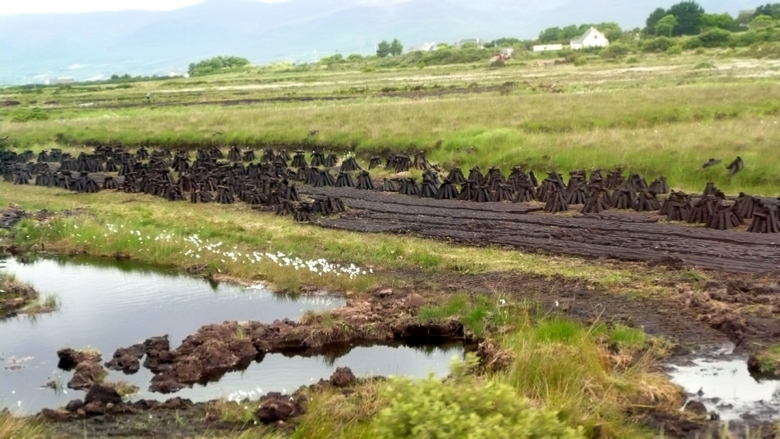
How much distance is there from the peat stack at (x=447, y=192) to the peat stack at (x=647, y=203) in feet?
18.0

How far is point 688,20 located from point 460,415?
340ft

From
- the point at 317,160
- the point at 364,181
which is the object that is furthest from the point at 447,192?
the point at 317,160

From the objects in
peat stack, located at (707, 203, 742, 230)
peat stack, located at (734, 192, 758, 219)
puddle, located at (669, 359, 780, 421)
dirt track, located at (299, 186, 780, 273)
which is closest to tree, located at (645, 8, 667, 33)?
dirt track, located at (299, 186, 780, 273)

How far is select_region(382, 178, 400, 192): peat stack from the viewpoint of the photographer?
25.5 m

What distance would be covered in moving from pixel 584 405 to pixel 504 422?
2.94 metres

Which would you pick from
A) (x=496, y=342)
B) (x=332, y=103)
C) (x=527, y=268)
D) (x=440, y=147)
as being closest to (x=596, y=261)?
(x=527, y=268)

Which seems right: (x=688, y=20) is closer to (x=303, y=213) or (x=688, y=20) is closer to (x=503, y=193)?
(x=503, y=193)

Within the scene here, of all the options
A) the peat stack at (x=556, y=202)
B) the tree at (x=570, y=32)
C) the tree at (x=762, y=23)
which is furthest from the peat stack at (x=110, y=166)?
the tree at (x=570, y=32)

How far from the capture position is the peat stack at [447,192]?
23828mm

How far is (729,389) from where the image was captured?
10.5 m

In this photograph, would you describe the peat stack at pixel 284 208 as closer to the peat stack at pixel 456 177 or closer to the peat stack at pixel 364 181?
the peat stack at pixel 364 181

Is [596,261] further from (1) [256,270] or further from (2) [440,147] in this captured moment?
(2) [440,147]

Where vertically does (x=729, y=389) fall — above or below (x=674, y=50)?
below

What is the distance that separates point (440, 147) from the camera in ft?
99.9
